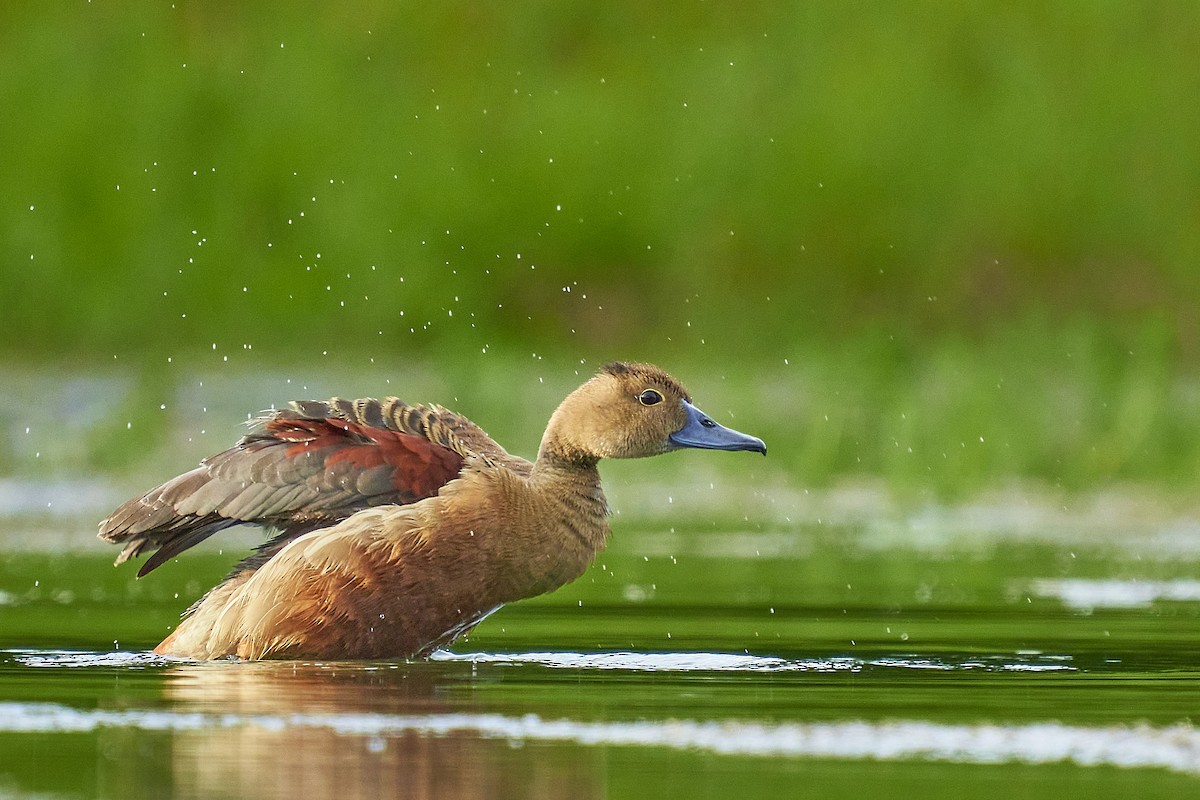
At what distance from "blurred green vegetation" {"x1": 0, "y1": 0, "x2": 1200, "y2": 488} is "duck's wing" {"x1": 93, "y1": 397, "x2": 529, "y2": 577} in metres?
10.4

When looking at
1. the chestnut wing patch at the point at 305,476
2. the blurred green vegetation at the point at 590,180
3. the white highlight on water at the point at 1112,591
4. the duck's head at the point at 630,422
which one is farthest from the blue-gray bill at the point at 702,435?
the blurred green vegetation at the point at 590,180

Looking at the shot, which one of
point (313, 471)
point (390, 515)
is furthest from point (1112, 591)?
point (313, 471)

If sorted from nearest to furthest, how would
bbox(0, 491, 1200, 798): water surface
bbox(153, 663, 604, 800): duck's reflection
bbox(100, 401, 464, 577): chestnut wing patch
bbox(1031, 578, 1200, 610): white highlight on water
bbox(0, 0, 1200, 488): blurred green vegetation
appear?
1. bbox(153, 663, 604, 800): duck's reflection
2. bbox(0, 491, 1200, 798): water surface
3. bbox(100, 401, 464, 577): chestnut wing patch
4. bbox(1031, 578, 1200, 610): white highlight on water
5. bbox(0, 0, 1200, 488): blurred green vegetation

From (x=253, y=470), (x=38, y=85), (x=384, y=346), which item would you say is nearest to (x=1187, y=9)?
(x=384, y=346)

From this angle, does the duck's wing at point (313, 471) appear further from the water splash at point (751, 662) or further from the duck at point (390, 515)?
the water splash at point (751, 662)

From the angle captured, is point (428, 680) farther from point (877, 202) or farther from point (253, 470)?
point (877, 202)

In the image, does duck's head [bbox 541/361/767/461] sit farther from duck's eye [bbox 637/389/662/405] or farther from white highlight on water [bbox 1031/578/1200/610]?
white highlight on water [bbox 1031/578/1200/610]

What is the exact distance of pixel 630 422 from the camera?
8422mm

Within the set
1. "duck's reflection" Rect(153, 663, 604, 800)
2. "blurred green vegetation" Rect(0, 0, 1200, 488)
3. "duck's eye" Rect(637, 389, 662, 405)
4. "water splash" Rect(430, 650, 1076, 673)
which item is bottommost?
"duck's reflection" Rect(153, 663, 604, 800)

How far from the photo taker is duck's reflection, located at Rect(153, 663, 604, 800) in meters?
5.37

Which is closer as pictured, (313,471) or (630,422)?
(313,471)

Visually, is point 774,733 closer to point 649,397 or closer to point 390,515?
point 390,515

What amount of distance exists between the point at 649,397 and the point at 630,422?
4.8 inches

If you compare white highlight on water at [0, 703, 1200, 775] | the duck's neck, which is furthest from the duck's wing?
white highlight on water at [0, 703, 1200, 775]
